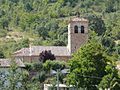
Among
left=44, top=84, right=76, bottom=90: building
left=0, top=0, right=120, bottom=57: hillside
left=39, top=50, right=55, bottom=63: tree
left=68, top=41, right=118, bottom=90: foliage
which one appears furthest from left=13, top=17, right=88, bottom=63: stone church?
left=68, top=41, right=118, bottom=90: foliage

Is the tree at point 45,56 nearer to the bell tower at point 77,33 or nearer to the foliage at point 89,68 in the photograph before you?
the bell tower at point 77,33

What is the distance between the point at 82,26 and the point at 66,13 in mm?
43584

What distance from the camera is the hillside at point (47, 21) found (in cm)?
7943

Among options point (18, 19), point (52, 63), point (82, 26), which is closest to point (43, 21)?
point (18, 19)

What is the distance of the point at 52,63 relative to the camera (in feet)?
170

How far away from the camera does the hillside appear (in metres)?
79.4

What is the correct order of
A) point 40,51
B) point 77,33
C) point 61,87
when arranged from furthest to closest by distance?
point 77,33, point 40,51, point 61,87

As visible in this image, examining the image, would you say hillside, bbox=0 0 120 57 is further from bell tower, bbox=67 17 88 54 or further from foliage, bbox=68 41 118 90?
foliage, bbox=68 41 118 90

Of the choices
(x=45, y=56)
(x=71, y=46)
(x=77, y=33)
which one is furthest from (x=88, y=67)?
(x=77, y=33)

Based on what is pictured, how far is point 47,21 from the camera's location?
9506 centimetres

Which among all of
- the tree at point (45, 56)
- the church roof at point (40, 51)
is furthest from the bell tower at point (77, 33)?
the tree at point (45, 56)

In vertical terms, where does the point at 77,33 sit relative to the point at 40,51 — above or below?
above

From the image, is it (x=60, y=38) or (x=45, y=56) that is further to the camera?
(x=60, y=38)

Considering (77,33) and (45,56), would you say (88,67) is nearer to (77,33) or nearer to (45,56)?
(45,56)
